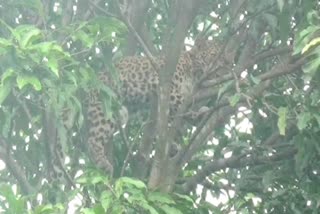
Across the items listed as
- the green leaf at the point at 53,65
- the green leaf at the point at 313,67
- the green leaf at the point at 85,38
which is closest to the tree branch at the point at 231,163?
the green leaf at the point at 313,67

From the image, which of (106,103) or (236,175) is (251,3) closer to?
(106,103)

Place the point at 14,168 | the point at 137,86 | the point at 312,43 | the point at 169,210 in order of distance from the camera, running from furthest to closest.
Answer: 1. the point at 137,86
2. the point at 14,168
3. the point at 169,210
4. the point at 312,43

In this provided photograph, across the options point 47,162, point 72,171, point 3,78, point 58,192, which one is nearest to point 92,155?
point 72,171

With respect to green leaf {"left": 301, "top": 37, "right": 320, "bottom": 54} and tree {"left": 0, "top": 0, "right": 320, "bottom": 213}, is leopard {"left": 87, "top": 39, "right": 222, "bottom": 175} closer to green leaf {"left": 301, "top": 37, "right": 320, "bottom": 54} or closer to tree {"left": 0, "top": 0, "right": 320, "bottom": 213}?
tree {"left": 0, "top": 0, "right": 320, "bottom": 213}

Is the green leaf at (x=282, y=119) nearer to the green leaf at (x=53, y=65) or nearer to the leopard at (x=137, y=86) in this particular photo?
the leopard at (x=137, y=86)

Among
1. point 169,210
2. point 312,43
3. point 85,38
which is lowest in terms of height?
point 169,210

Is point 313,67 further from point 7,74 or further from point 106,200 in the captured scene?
point 7,74

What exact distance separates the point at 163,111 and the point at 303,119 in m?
1.10

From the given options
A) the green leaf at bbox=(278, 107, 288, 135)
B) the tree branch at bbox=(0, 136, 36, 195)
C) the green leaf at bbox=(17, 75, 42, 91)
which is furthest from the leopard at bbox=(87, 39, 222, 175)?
the green leaf at bbox=(17, 75, 42, 91)

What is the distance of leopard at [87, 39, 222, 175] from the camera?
5.75 metres

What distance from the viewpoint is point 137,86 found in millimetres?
6578

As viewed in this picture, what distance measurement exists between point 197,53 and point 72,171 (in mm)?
2293

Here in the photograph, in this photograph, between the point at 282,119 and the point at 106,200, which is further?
the point at 282,119

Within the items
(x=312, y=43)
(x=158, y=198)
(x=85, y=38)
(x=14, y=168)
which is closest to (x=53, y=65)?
(x=85, y=38)
